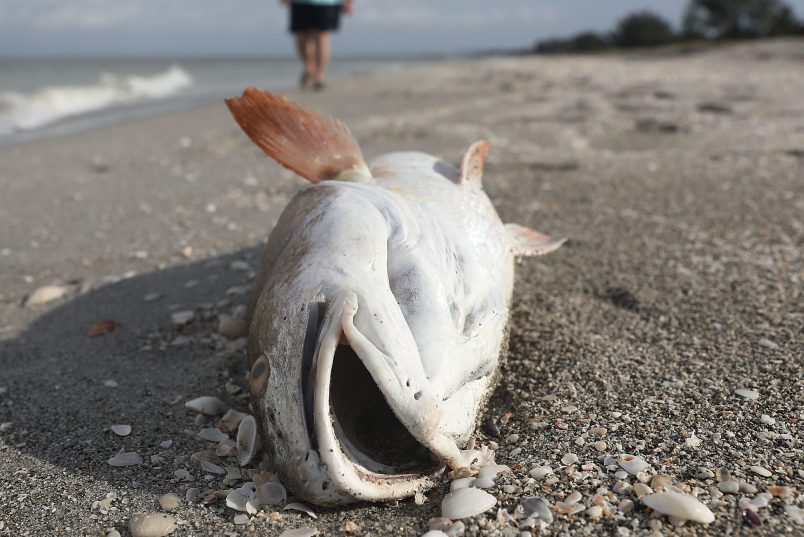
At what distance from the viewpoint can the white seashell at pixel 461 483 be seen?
2.26m

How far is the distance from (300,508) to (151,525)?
17.4 inches

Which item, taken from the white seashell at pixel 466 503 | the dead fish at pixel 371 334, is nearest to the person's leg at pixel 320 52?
the dead fish at pixel 371 334

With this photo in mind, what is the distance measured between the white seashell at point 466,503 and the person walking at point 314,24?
36.4ft

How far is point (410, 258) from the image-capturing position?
241 cm

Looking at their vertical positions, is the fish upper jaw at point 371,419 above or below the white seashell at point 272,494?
above

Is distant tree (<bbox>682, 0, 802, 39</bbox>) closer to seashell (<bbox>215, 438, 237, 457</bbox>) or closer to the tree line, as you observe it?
the tree line

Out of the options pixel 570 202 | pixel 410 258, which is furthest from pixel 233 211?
pixel 410 258

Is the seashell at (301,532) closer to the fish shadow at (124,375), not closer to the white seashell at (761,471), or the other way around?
the fish shadow at (124,375)

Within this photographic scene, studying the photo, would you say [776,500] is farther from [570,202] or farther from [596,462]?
[570,202]

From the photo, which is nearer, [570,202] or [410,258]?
[410,258]

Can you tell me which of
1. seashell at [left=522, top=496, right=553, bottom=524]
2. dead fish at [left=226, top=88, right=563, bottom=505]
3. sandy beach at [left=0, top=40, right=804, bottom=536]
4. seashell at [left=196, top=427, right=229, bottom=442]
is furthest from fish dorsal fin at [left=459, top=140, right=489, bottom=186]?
seashell at [left=522, top=496, right=553, bottom=524]

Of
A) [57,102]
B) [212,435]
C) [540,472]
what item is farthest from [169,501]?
[57,102]

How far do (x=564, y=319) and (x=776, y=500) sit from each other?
1499 millimetres

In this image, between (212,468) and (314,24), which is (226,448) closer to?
(212,468)
